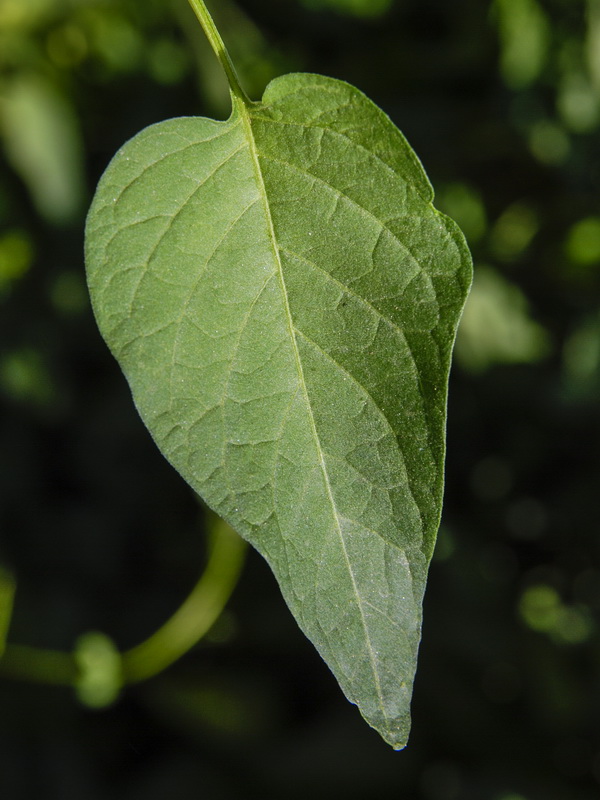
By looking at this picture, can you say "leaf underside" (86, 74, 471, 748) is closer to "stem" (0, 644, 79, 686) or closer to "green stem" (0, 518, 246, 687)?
"green stem" (0, 518, 246, 687)

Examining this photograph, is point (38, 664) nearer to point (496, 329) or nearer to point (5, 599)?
point (5, 599)

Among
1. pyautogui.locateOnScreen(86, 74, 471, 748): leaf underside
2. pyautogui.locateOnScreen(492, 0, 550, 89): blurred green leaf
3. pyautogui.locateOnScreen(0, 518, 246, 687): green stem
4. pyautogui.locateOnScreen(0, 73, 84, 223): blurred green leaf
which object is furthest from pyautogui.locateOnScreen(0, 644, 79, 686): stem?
pyautogui.locateOnScreen(492, 0, 550, 89): blurred green leaf

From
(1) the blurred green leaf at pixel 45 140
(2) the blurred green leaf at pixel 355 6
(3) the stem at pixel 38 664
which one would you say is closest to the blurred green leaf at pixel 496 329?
(2) the blurred green leaf at pixel 355 6

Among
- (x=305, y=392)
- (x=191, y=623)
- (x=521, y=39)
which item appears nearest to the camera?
(x=305, y=392)

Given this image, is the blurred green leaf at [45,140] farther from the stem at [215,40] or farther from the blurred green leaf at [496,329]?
the stem at [215,40]

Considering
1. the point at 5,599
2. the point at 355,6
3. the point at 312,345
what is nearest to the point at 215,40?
the point at 312,345

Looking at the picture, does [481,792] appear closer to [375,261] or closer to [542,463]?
[542,463]
